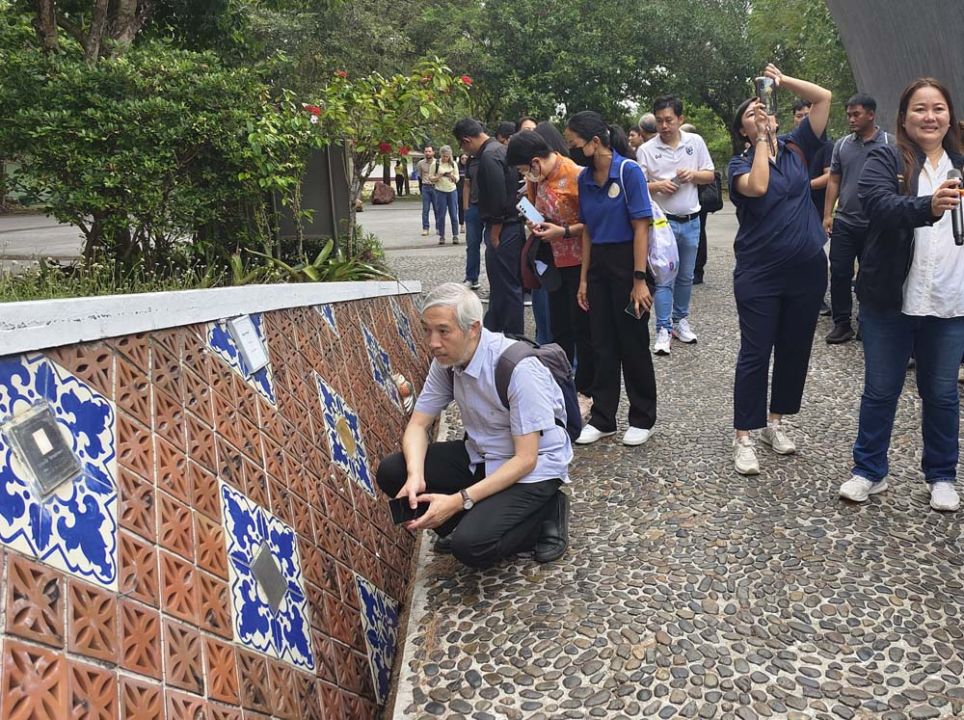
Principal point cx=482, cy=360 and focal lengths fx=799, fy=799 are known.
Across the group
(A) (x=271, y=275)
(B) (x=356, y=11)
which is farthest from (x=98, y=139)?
(B) (x=356, y=11)

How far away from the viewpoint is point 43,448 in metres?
1.84

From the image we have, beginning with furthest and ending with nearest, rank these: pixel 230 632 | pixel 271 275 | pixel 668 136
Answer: pixel 668 136
pixel 271 275
pixel 230 632

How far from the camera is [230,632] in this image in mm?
2217

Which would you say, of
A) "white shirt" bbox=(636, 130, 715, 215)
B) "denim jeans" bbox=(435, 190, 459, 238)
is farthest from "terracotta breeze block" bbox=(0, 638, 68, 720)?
"denim jeans" bbox=(435, 190, 459, 238)

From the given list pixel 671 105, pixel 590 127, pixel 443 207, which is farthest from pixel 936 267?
pixel 443 207

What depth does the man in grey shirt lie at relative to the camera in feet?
18.0

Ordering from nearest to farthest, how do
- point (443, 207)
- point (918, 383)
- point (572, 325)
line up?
1. point (918, 383)
2. point (572, 325)
3. point (443, 207)

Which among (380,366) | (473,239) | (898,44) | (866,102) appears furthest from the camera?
(473,239)

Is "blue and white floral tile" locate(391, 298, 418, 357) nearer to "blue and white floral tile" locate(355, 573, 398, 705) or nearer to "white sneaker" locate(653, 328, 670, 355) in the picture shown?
"white sneaker" locate(653, 328, 670, 355)

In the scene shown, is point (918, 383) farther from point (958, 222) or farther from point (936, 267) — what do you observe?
point (958, 222)

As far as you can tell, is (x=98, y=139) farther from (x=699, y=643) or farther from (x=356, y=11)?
(x=356, y=11)

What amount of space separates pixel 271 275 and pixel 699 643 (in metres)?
3.74

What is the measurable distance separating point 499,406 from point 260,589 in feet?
3.58

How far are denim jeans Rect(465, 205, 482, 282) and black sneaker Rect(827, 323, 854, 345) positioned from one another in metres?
3.51
